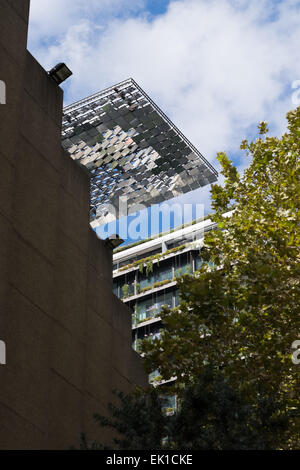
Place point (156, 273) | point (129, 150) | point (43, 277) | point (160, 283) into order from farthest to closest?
1. point (156, 273)
2. point (160, 283)
3. point (129, 150)
4. point (43, 277)

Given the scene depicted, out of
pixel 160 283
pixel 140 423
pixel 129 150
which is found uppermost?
pixel 160 283

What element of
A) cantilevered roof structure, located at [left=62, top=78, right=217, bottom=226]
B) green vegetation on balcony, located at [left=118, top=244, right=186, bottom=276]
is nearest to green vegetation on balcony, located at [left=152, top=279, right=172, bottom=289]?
green vegetation on balcony, located at [left=118, top=244, right=186, bottom=276]

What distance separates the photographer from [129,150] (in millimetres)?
46781

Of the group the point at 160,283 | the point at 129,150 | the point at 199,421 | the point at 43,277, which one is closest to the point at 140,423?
the point at 199,421

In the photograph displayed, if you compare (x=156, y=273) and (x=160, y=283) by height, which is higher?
(x=156, y=273)

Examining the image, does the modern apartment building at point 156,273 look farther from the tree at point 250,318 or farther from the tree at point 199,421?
the tree at point 199,421

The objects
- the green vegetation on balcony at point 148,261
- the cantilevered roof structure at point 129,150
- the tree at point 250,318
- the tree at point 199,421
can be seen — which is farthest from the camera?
the green vegetation on balcony at point 148,261

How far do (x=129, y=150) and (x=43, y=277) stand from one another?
3209cm

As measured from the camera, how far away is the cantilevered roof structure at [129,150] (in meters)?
44.9

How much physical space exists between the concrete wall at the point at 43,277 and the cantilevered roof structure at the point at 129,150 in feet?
87.0

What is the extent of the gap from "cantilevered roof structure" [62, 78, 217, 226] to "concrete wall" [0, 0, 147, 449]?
26.5 meters

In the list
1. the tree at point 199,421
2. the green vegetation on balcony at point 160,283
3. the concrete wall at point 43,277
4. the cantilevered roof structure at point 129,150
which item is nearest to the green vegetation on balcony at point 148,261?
the green vegetation on balcony at point 160,283

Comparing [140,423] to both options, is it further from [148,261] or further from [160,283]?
[148,261]

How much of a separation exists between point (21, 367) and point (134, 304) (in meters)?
58.2
